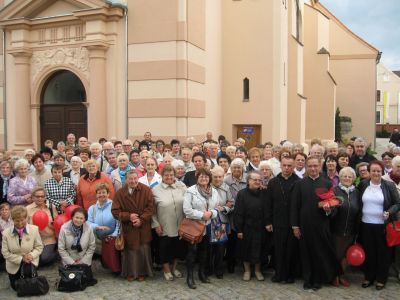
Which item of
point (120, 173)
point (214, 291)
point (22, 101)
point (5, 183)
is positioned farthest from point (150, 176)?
point (22, 101)

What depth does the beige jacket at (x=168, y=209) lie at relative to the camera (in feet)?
22.6

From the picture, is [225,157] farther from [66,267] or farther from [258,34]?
[258,34]

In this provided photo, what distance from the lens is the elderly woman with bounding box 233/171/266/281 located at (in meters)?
6.83

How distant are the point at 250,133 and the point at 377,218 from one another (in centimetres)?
1267

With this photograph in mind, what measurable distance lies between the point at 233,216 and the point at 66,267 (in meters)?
2.61

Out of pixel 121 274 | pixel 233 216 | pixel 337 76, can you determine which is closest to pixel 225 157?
pixel 233 216

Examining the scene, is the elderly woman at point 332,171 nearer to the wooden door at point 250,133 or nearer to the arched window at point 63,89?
the wooden door at point 250,133

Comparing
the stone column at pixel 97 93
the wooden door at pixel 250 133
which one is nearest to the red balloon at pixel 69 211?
the stone column at pixel 97 93

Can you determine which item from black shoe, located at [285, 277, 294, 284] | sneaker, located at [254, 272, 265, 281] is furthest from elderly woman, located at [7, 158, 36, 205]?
black shoe, located at [285, 277, 294, 284]

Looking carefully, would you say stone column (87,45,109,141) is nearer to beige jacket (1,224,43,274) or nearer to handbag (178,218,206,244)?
beige jacket (1,224,43,274)

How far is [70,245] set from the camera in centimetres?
680

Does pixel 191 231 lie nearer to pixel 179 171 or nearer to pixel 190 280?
pixel 190 280

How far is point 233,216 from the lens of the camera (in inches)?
274

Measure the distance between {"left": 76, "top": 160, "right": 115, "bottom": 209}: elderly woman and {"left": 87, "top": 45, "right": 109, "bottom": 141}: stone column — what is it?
8214 mm
